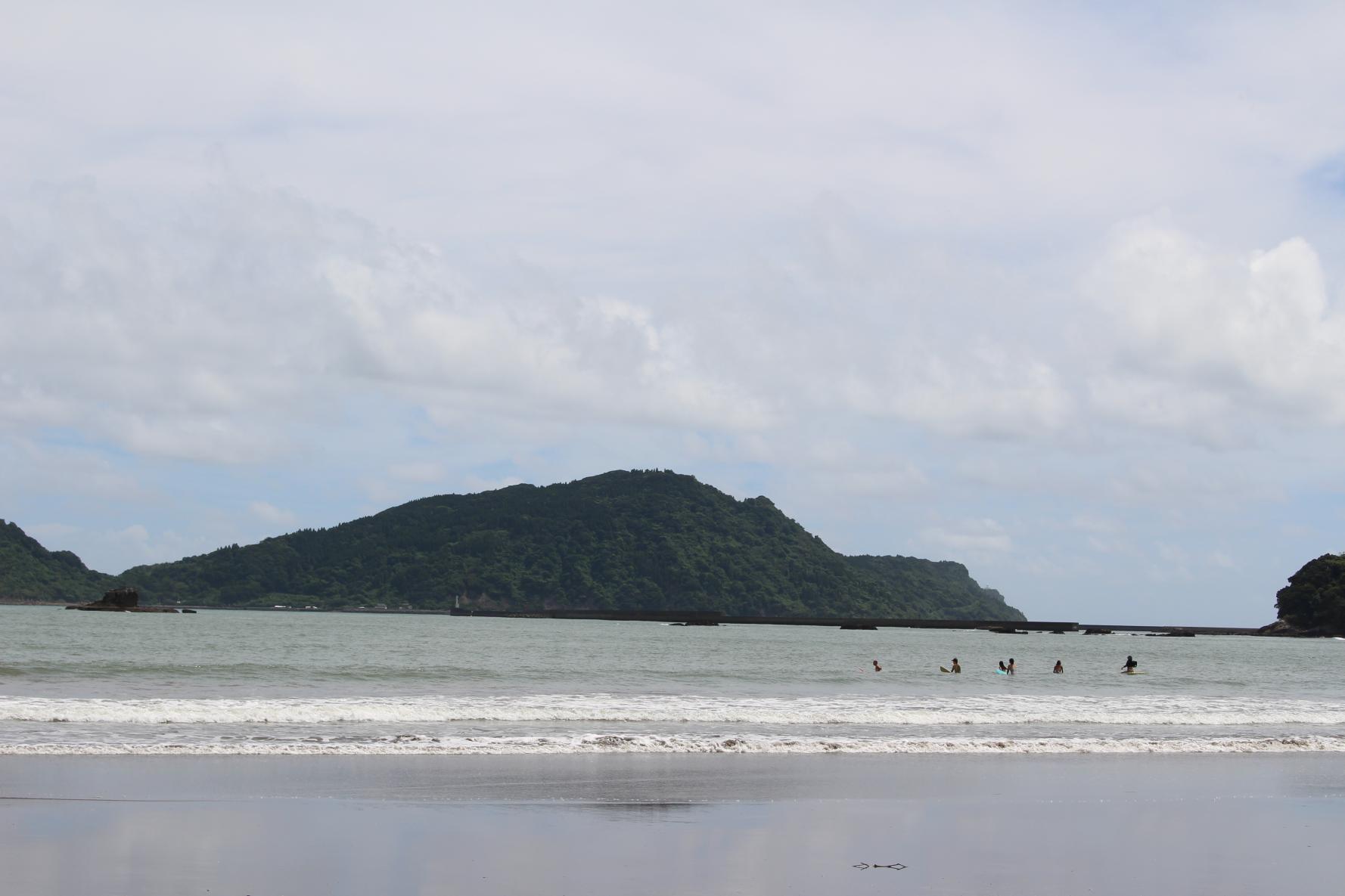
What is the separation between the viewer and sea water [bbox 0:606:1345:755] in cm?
2228

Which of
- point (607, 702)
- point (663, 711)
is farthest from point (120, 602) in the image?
point (663, 711)

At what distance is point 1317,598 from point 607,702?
16831cm

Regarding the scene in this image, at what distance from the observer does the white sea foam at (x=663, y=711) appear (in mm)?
25422

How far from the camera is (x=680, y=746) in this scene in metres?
21.8

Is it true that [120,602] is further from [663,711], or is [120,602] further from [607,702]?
[663,711]

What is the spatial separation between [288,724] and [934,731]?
13922mm

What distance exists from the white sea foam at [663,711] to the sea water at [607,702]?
127 millimetres

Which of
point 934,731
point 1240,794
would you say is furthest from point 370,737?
point 1240,794

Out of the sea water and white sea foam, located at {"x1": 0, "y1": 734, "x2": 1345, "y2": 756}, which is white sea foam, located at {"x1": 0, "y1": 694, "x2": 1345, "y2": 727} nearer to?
the sea water

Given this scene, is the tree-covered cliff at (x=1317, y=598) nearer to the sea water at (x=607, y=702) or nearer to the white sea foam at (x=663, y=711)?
the sea water at (x=607, y=702)

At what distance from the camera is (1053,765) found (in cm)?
2055

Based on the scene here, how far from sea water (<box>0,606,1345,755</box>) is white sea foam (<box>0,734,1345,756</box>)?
0.07 metres

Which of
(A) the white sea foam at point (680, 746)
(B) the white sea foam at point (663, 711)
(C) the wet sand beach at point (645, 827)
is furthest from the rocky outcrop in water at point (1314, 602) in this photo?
(C) the wet sand beach at point (645, 827)

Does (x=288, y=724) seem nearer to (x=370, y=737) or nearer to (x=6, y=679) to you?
(x=370, y=737)
